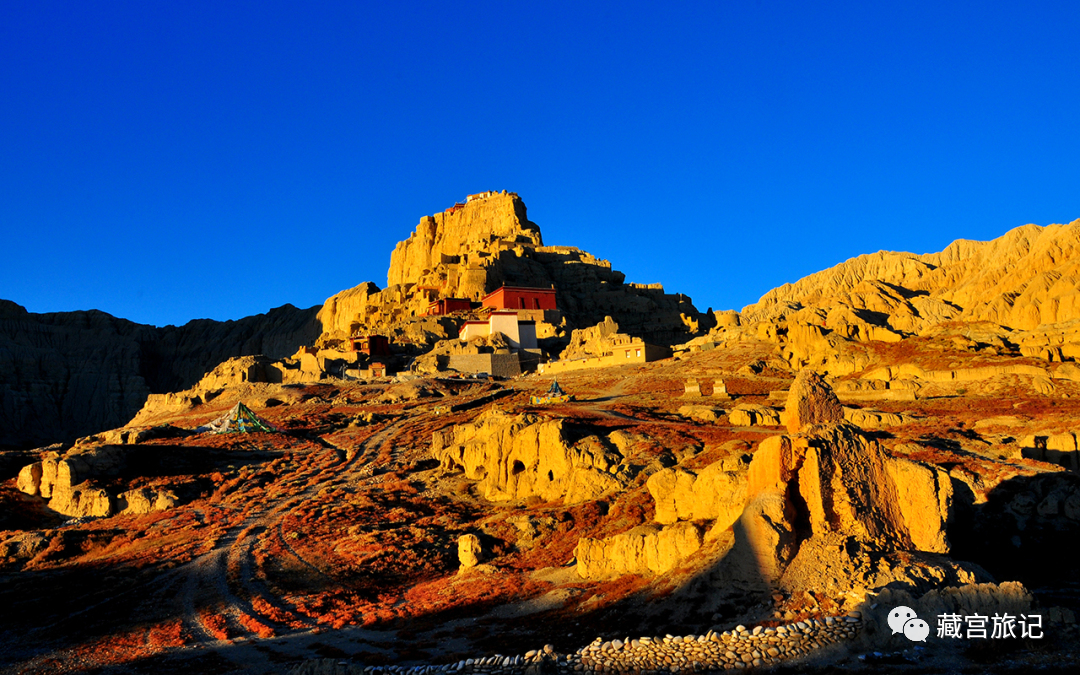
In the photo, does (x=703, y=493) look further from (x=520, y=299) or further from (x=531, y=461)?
(x=520, y=299)

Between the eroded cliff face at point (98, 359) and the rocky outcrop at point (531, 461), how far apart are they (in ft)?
226

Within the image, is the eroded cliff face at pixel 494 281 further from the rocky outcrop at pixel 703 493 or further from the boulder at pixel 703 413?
the rocky outcrop at pixel 703 493

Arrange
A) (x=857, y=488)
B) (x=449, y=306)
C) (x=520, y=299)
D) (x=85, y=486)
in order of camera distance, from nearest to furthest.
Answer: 1. (x=857, y=488)
2. (x=85, y=486)
3. (x=520, y=299)
4. (x=449, y=306)

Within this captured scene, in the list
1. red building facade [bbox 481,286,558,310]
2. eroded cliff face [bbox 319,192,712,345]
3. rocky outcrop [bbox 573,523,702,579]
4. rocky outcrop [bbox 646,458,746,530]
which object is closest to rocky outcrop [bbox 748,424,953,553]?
rocky outcrop [bbox 646,458,746,530]

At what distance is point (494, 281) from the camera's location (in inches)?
3196

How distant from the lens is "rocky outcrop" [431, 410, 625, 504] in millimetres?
21047

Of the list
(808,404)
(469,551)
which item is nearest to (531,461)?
(469,551)

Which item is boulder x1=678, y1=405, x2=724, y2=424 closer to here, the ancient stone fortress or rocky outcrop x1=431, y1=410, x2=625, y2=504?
the ancient stone fortress

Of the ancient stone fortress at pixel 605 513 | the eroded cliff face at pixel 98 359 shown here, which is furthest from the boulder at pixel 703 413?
the eroded cliff face at pixel 98 359

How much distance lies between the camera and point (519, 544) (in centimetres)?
1859

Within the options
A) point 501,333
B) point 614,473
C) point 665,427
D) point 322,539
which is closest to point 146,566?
point 322,539

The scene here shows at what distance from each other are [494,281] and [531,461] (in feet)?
194

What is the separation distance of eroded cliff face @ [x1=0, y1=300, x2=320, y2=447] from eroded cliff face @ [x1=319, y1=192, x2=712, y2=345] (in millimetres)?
15777

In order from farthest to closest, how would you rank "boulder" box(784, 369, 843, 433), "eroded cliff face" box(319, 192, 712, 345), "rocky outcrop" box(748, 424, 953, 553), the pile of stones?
"eroded cliff face" box(319, 192, 712, 345)
"boulder" box(784, 369, 843, 433)
"rocky outcrop" box(748, 424, 953, 553)
the pile of stones
